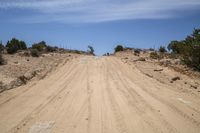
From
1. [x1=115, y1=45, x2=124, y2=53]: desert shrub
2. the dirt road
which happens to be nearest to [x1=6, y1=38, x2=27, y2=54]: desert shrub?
[x1=115, y1=45, x2=124, y2=53]: desert shrub

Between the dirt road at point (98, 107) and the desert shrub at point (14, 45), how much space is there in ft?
71.4

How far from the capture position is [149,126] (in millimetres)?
9305

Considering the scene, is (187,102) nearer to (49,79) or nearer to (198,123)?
(198,123)

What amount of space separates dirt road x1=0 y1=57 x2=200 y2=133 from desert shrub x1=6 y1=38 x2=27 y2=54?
21773 mm

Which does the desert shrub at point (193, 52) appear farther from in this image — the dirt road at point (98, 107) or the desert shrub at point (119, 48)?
the desert shrub at point (119, 48)

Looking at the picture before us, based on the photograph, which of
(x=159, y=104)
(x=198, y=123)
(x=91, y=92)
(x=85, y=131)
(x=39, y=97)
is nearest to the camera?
(x=85, y=131)

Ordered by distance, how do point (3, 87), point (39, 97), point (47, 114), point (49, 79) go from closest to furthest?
point (47, 114) < point (39, 97) < point (3, 87) < point (49, 79)

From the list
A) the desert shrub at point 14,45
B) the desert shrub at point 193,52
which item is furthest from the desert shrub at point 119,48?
the desert shrub at point 193,52

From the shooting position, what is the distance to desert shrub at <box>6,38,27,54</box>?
38.8m

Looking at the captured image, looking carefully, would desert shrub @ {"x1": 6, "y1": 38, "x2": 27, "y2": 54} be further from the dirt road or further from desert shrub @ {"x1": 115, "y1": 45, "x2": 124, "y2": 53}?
the dirt road

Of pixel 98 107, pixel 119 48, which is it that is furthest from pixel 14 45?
pixel 98 107

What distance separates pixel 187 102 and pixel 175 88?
387cm

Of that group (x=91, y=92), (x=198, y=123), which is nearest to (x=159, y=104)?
(x=198, y=123)

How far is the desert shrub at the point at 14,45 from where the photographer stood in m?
38.8
